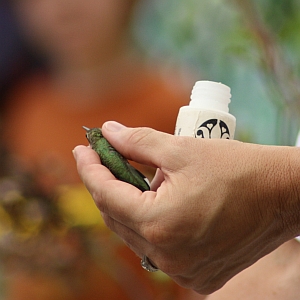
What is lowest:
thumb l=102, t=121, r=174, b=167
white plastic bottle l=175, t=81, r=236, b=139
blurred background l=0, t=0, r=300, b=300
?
thumb l=102, t=121, r=174, b=167

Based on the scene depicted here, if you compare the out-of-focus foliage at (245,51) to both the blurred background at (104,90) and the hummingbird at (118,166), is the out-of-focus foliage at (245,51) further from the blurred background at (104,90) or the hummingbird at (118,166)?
the hummingbird at (118,166)

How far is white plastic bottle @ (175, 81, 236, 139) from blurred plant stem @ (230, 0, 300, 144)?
23.1 inches

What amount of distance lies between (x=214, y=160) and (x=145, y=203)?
0.07m

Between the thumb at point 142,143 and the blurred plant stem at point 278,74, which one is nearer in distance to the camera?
the thumb at point 142,143

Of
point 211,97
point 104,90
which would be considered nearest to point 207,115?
point 211,97

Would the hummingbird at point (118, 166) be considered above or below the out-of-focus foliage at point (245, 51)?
below

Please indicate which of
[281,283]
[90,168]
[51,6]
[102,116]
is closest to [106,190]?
[90,168]

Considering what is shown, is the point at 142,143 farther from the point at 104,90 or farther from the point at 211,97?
the point at 104,90

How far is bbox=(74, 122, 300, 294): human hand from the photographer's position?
350mm

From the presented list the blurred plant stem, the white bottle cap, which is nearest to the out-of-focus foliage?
the blurred plant stem

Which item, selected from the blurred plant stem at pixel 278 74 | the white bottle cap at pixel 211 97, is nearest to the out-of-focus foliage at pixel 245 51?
the blurred plant stem at pixel 278 74

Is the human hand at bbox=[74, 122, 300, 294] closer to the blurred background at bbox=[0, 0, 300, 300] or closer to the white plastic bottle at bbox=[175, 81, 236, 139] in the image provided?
the white plastic bottle at bbox=[175, 81, 236, 139]

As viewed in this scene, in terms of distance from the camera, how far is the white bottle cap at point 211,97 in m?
0.40

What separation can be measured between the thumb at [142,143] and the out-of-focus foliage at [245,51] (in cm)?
60
